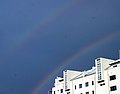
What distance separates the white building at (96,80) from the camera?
66.7m

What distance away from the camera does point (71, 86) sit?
79.0 m

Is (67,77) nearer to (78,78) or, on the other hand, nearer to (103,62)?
(78,78)

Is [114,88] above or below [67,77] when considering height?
below

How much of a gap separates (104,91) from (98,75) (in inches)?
160

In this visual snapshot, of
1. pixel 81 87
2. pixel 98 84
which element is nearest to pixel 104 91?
pixel 98 84

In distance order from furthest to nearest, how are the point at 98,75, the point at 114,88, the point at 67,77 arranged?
1. the point at 67,77
2. the point at 98,75
3. the point at 114,88

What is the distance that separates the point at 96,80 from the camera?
71.1 meters

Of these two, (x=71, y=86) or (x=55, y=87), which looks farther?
(x=55, y=87)

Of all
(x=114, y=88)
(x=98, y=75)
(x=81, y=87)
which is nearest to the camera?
(x=114, y=88)

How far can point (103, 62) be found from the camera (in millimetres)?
70312

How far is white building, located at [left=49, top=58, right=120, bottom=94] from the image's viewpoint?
66.7 meters

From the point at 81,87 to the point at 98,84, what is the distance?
6.04 meters

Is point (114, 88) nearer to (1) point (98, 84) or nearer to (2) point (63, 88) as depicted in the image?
(1) point (98, 84)

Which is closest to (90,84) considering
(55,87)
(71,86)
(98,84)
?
(98,84)
